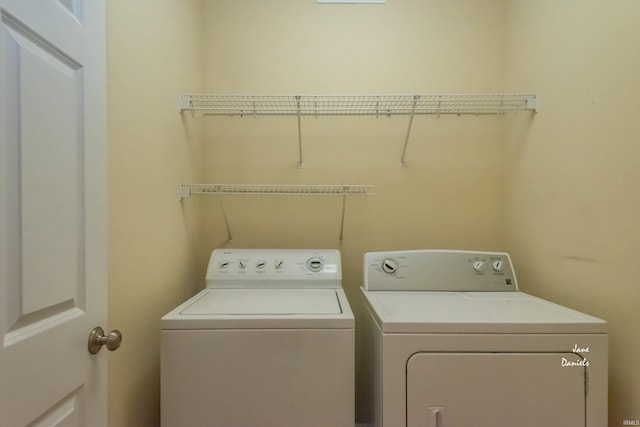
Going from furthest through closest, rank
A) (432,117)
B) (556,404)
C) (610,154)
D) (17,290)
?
1. (432,117)
2. (610,154)
3. (556,404)
4. (17,290)

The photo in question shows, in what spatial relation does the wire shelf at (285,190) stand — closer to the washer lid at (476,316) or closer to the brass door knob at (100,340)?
the washer lid at (476,316)

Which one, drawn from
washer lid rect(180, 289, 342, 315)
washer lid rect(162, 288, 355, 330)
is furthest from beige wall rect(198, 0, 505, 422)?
washer lid rect(162, 288, 355, 330)

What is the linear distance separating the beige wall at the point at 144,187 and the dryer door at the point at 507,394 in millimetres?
1011

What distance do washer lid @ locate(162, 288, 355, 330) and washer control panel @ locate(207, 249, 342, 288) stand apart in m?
0.15

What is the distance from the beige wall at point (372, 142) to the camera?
1.37m

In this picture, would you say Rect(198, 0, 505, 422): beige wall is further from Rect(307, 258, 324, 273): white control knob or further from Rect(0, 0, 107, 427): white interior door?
Rect(0, 0, 107, 427): white interior door

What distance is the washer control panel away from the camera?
1648 mm

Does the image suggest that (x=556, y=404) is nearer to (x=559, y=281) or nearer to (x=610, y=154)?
(x=559, y=281)

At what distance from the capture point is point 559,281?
4.81 feet

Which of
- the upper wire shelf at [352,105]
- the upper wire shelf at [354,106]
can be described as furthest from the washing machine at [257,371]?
the upper wire shelf at [352,105]

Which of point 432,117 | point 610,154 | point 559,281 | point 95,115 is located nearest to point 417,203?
point 432,117

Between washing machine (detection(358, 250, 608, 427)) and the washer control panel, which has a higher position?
the washer control panel

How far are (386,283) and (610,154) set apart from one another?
1003 mm

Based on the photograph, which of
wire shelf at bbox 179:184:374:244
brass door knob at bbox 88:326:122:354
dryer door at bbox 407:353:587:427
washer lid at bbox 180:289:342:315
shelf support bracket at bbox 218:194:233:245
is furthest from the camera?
shelf support bracket at bbox 218:194:233:245
